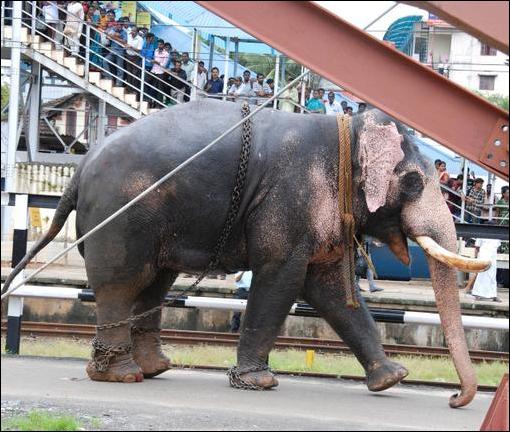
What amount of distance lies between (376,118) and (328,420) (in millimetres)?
2525

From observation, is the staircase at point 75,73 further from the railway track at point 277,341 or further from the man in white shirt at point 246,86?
the railway track at point 277,341

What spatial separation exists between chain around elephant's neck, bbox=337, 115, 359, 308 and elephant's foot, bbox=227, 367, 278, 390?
803mm

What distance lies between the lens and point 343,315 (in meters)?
9.10

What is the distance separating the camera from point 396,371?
29.1 ft

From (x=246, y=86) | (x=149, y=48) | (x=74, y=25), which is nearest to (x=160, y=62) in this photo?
(x=149, y=48)

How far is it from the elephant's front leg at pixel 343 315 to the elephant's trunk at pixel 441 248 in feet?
2.03

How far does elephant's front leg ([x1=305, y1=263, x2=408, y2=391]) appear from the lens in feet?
29.7

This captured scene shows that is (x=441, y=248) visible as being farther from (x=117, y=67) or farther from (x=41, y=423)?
(x=117, y=67)

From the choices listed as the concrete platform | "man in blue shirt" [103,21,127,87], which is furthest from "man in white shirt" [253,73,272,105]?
the concrete platform

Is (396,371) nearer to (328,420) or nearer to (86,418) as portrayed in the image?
(328,420)

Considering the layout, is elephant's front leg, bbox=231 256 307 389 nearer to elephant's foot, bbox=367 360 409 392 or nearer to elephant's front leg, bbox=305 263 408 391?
elephant's front leg, bbox=305 263 408 391

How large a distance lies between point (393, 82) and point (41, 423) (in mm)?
2580

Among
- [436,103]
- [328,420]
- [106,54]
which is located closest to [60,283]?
[106,54]

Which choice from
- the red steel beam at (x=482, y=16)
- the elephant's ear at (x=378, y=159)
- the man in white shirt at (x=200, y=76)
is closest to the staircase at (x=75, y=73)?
the man in white shirt at (x=200, y=76)
